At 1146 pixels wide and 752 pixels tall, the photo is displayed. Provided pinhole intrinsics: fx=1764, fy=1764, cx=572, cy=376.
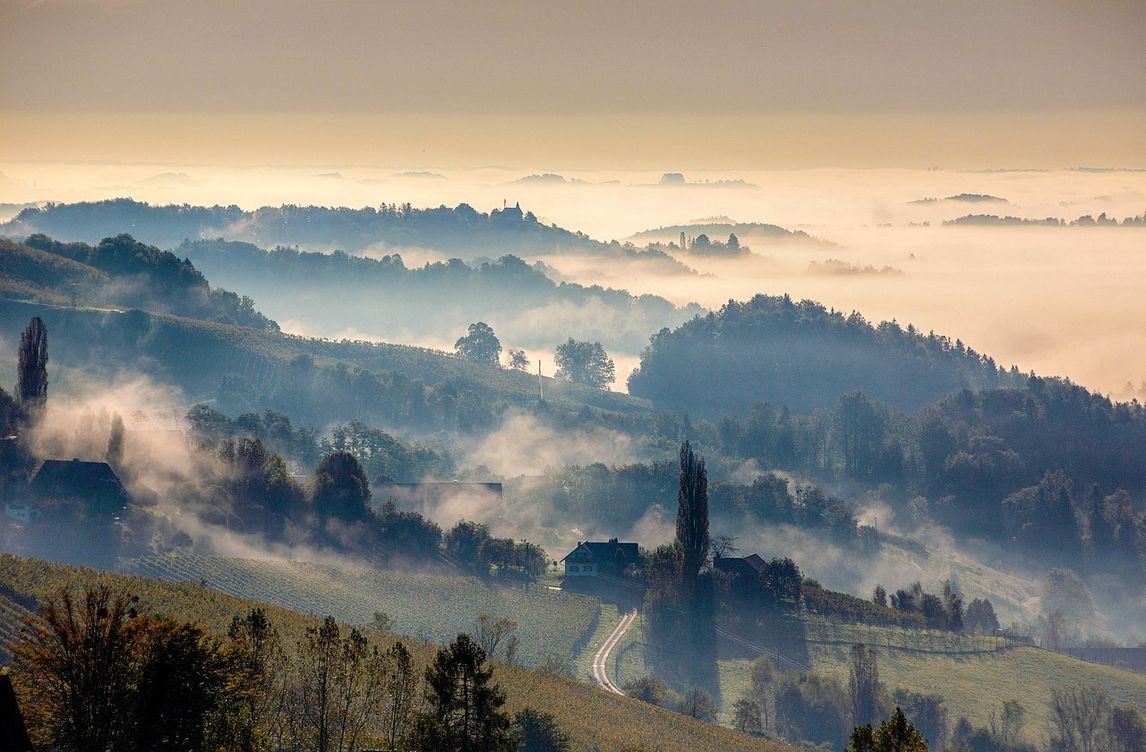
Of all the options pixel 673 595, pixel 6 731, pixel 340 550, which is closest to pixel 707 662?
pixel 673 595

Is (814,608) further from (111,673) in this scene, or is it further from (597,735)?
(111,673)

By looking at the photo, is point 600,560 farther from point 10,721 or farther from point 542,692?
point 10,721

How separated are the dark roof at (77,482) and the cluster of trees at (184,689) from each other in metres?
83.2

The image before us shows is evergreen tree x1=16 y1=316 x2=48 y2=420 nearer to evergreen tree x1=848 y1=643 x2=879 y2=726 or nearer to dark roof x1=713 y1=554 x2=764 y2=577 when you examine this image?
dark roof x1=713 y1=554 x2=764 y2=577

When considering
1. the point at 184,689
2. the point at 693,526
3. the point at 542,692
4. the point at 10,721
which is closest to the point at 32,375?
the point at 693,526

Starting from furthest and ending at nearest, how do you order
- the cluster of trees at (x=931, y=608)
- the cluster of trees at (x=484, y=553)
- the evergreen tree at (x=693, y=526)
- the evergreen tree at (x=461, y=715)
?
the cluster of trees at (x=484, y=553)
the cluster of trees at (x=931, y=608)
the evergreen tree at (x=693, y=526)
the evergreen tree at (x=461, y=715)

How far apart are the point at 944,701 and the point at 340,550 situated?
59.1m

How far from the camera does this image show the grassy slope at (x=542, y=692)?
364ft

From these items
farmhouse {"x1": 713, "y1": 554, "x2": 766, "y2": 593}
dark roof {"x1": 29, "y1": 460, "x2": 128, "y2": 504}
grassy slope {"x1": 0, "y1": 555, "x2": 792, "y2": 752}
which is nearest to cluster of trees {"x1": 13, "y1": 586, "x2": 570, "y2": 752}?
grassy slope {"x1": 0, "y1": 555, "x2": 792, "y2": 752}

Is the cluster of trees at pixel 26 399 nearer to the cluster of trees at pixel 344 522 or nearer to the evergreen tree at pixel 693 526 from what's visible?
the cluster of trees at pixel 344 522

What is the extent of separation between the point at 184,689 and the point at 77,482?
99.2 metres

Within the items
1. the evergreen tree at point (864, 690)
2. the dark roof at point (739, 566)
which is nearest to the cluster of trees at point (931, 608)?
the dark roof at point (739, 566)

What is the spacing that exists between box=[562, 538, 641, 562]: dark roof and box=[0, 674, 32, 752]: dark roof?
423ft

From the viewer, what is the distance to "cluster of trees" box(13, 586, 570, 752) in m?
67.1
